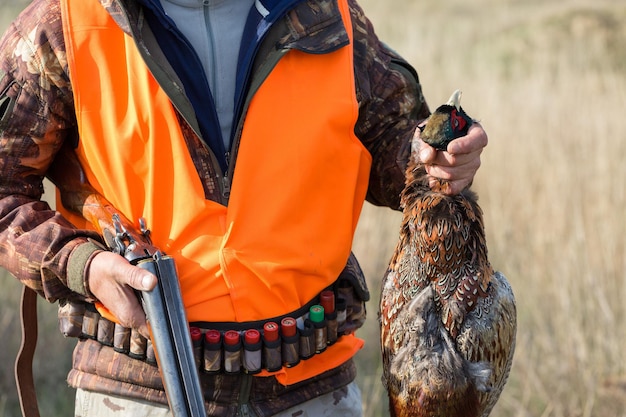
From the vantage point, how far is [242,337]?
8.80 ft

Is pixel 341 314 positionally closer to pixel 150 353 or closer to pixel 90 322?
pixel 150 353

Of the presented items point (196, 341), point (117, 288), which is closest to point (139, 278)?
point (117, 288)

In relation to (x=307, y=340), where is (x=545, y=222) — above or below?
below

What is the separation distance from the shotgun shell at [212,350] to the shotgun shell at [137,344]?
0.20 metres

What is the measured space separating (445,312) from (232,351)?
700 millimetres

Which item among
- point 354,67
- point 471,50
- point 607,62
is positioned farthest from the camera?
point 471,50

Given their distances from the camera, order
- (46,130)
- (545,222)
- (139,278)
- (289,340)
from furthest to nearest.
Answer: (545,222) < (289,340) < (46,130) < (139,278)

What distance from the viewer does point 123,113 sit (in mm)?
2648

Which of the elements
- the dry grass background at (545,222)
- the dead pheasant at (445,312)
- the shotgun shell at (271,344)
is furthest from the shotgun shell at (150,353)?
the dry grass background at (545,222)

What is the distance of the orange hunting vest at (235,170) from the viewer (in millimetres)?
2615

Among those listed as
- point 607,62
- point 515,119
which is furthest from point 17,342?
point 607,62

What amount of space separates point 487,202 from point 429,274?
16.4ft

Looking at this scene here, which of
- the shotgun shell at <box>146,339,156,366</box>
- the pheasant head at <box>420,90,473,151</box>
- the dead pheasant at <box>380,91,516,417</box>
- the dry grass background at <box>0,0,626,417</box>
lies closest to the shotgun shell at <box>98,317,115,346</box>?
the shotgun shell at <box>146,339,156,366</box>

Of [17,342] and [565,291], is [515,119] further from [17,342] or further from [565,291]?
[17,342]
